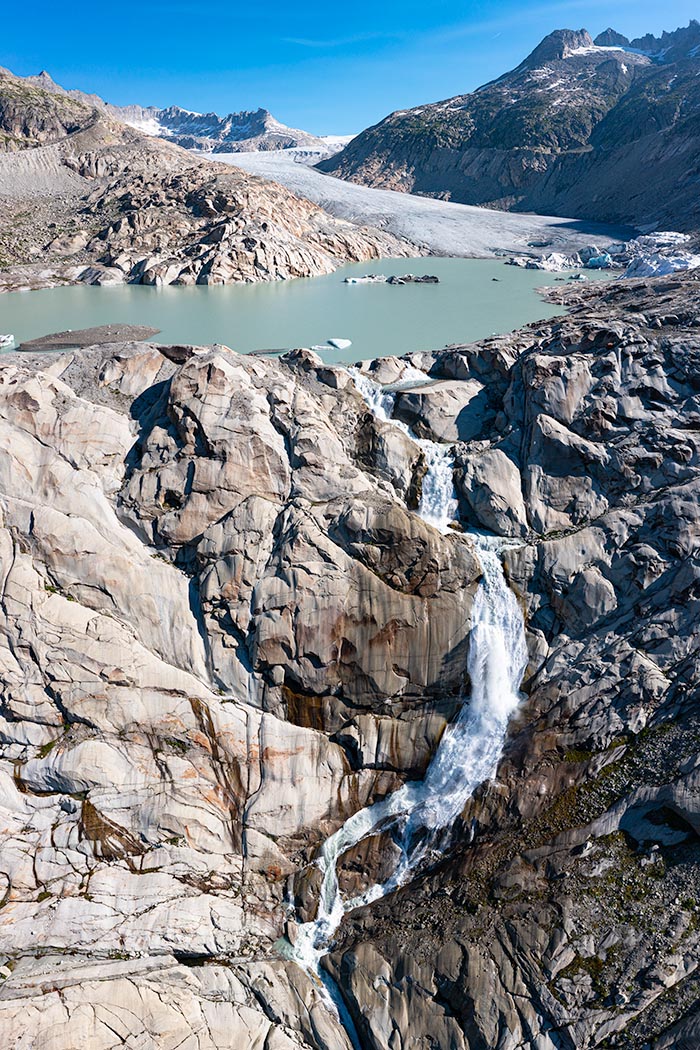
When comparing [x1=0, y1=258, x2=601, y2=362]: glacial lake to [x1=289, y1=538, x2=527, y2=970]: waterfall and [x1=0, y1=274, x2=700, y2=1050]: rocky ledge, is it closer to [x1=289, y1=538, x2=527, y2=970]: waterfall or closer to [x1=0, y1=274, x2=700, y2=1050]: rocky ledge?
[x1=0, y1=274, x2=700, y2=1050]: rocky ledge

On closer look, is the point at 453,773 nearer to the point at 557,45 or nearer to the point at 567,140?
the point at 567,140

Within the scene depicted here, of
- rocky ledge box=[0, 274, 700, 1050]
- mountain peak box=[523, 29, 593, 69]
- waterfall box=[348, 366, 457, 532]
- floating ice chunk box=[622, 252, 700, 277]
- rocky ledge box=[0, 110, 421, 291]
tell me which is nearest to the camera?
rocky ledge box=[0, 274, 700, 1050]

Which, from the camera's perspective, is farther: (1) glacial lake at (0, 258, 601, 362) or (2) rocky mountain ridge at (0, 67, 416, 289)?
(2) rocky mountain ridge at (0, 67, 416, 289)

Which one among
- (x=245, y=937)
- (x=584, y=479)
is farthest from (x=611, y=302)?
(x=245, y=937)

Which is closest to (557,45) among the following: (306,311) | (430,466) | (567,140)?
(567,140)

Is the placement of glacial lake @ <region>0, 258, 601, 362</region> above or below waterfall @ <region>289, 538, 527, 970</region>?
above

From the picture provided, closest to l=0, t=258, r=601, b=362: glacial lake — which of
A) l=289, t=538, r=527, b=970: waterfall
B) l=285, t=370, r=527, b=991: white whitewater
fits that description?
l=285, t=370, r=527, b=991: white whitewater

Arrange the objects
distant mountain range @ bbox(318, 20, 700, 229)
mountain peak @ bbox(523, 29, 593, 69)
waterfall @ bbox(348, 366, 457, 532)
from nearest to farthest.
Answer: waterfall @ bbox(348, 366, 457, 532) < distant mountain range @ bbox(318, 20, 700, 229) < mountain peak @ bbox(523, 29, 593, 69)

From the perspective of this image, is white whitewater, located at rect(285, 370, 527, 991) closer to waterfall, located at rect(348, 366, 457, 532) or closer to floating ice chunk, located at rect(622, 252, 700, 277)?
waterfall, located at rect(348, 366, 457, 532)

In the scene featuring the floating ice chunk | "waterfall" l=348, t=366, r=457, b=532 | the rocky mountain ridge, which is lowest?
"waterfall" l=348, t=366, r=457, b=532
